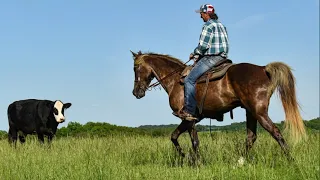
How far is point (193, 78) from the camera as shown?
30.5ft

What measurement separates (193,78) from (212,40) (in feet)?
2.97

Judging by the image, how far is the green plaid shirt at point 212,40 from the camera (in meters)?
9.36

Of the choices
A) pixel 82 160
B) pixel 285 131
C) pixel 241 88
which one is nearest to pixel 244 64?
pixel 241 88

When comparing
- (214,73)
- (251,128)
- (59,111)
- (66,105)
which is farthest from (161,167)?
(66,105)

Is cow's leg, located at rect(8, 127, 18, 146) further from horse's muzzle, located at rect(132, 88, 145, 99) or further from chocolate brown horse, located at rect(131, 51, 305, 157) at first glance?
chocolate brown horse, located at rect(131, 51, 305, 157)

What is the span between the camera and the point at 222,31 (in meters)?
9.52

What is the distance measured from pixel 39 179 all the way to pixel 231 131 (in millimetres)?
7382

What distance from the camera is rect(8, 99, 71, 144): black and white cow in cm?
1533

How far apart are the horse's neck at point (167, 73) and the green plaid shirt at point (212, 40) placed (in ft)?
2.95

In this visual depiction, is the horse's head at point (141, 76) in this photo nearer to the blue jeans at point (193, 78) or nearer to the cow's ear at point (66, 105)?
the blue jeans at point (193, 78)

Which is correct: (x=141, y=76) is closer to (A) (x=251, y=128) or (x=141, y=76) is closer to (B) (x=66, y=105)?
(A) (x=251, y=128)

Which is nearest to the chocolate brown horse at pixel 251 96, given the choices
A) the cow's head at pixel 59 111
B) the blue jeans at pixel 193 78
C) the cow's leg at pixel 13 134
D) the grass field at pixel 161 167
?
the blue jeans at pixel 193 78

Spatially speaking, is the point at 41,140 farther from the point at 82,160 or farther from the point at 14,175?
the point at 14,175

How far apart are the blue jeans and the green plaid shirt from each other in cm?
15
